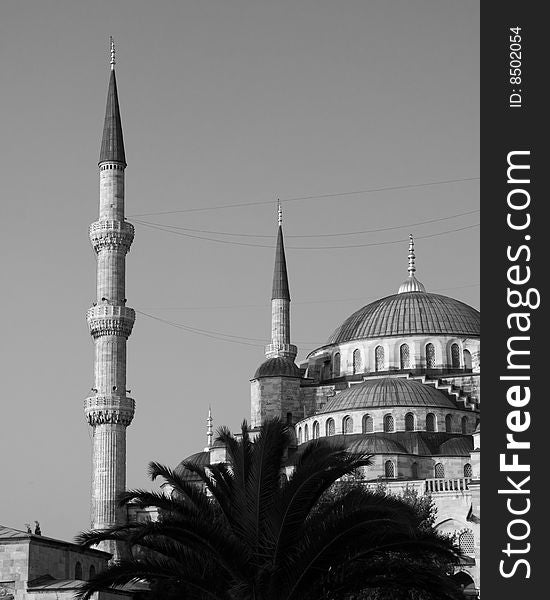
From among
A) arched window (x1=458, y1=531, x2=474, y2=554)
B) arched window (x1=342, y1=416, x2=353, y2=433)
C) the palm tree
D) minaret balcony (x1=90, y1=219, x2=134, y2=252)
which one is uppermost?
minaret balcony (x1=90, y1=219, x2=134, y2=252)

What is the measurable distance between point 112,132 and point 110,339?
8148 millimetres

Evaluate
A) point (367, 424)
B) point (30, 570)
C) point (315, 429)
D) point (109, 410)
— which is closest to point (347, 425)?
point (367, 424)

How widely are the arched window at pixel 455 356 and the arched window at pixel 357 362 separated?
439cm

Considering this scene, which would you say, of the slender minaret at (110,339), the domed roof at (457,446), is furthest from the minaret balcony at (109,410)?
the domed roof at (457,446)

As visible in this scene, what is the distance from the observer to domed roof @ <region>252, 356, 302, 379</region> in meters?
65.9

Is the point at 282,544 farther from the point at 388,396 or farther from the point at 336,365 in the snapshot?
the point at 336,365

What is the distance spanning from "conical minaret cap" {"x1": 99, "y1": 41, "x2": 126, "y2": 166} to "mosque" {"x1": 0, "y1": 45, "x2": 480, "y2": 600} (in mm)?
38

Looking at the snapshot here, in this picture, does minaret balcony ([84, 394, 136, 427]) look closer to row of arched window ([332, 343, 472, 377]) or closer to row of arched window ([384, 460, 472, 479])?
row of arched window ([384, 460, 472, 479])

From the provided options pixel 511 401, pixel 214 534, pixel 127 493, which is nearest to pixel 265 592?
pixel 214 534

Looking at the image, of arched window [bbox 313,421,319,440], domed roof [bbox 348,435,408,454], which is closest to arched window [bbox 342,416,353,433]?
arched window [bbox 313,421,319,440]

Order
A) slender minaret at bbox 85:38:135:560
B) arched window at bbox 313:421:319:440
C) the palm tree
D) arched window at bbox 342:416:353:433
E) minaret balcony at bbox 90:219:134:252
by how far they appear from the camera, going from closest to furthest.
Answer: the palm tree → slender minaret at bbox 85:38:135:560 → minaret balcony at bbox 90:219:134:252 → arched window at bbox 342:416:353:433 → arched window at bbox 313:421:319:440

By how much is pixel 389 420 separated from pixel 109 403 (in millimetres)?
14679

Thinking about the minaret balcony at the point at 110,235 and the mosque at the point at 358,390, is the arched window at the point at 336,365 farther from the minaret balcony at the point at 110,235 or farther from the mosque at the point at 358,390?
the minaret balcony at the point at 110,235

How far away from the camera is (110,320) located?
5144cm
